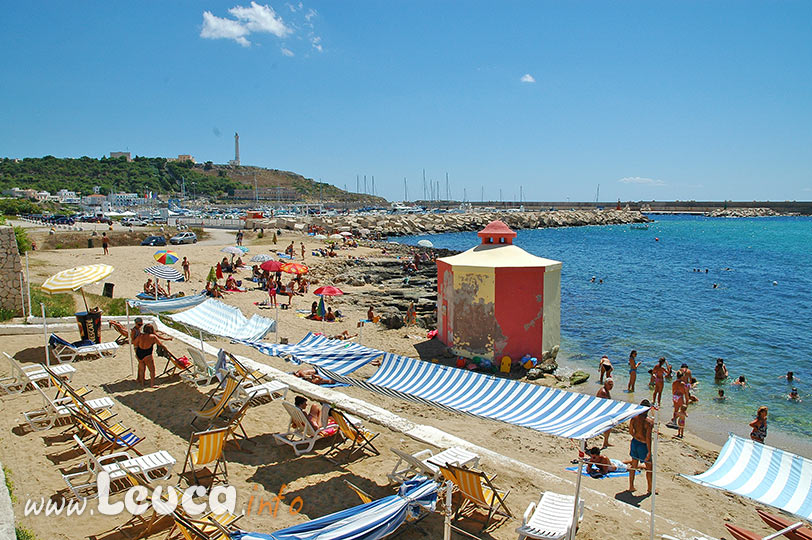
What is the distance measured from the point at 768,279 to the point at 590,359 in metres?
30.8

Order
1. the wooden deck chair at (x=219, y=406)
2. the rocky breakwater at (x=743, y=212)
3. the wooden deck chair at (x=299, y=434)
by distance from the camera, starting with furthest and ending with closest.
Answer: the rocky breakwater at (x=743, y=212), the wooden deck chair at (x=219, y=406), the wooden deck chair at (x=299, y=434)

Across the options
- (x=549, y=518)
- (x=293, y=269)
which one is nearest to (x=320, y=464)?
(x=549, y=518)

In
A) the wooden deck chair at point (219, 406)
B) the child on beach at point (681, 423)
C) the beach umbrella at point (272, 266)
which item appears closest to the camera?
the wooden deck chair at point (219, 406)

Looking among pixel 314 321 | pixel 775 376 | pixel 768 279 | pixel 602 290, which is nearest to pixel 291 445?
pixel 314 321

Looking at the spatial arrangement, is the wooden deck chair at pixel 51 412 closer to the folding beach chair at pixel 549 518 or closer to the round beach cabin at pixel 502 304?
the folding beach chair at pixel 549 518

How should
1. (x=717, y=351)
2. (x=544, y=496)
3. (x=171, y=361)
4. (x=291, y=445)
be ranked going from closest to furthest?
(x=544, y=496)
(x=291, y=445)
(x=171, y=361)
(x=717, y=351)

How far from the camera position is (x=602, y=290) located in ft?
107

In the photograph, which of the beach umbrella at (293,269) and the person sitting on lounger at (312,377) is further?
the beach umbrella at (293,269)

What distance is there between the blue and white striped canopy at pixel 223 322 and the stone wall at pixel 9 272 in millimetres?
5800

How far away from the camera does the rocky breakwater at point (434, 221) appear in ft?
190

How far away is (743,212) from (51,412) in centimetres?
17719

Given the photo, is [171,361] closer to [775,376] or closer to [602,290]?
[775,376]

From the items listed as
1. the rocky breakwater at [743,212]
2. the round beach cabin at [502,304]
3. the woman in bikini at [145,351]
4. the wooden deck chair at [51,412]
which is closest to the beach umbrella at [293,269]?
the round beach cabin at [502,304]

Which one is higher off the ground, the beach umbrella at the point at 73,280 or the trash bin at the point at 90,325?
the beach umbrella at the point at 73,280
